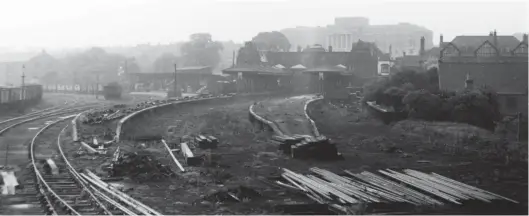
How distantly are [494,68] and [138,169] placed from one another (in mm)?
31226

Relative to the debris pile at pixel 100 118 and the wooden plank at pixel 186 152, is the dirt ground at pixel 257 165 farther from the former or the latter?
the debris pile at pixel 100 118

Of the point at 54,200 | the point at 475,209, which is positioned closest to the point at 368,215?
the point at 475,209

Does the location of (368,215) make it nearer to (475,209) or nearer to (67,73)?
(475,209)

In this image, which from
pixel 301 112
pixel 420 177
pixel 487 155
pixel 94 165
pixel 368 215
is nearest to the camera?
pixel 368 215

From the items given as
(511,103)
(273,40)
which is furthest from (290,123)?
(273,40)

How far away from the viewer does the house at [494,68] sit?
3888 cm

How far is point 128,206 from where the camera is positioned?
1262cm

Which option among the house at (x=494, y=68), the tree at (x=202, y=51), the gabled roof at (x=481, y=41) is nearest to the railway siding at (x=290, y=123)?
the house at (x=494, y=68)

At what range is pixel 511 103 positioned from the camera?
38.8m

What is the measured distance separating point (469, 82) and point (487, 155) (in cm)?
1967

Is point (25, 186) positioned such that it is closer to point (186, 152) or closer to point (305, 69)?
point (186, 152)

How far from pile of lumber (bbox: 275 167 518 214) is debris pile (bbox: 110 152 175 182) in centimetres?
313

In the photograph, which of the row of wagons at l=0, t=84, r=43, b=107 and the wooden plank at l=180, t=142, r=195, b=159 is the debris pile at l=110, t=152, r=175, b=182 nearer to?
the wooden plank at l=180, t=142, r=195, b=159

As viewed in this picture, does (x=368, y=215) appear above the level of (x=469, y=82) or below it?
below
